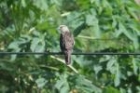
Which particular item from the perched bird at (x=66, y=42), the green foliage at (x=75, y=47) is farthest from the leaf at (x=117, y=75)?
the perched bird at (x=66, y=42)

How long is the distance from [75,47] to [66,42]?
2.38 ft

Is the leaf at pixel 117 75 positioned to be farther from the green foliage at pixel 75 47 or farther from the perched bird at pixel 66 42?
the perched bird at pixel 66 42

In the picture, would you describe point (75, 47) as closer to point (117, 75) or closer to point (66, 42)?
point (117, 75)

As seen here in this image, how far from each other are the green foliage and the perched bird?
14.3 inches

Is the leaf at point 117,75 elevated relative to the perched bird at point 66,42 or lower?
lower

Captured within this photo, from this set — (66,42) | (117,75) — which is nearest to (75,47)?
(117,75)

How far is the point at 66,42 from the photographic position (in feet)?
17.8

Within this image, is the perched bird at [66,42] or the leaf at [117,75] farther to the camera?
the leaf at [117,75]

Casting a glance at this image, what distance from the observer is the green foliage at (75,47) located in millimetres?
5941

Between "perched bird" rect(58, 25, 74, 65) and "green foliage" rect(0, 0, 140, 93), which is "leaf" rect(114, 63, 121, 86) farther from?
"perched bird" rect(58, 25, 74, 65)

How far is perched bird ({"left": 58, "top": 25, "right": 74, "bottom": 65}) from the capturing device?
530 centimetres

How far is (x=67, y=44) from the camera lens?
17.6 feet

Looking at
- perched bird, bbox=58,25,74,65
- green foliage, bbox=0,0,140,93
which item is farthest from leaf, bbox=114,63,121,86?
perched bird, bbox=58,25,74,65

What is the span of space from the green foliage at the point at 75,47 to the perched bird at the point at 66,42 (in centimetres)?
36
